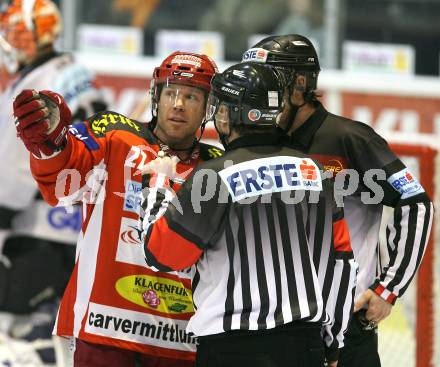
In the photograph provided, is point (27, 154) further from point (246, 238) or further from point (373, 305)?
point (246, 238)

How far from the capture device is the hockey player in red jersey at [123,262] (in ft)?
9.67

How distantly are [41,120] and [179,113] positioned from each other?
46 cm

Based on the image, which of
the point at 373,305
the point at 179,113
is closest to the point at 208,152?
the point at 179,113

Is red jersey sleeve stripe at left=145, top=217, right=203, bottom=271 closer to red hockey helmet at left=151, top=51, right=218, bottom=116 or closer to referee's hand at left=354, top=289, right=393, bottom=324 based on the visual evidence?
red hockey helmet at left=151, top=51, right=218, bottom=116

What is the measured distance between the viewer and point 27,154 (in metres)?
4.87

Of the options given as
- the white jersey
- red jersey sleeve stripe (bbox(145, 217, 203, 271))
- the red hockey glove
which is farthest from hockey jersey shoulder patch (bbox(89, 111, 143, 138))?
the white jersey

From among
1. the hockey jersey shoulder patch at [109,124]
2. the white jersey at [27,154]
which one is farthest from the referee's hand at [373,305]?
the white jersey at [27,154]

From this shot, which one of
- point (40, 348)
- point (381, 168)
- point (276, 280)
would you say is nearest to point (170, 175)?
point (276, 280)

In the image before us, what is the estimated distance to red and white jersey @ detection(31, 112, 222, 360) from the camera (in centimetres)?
295

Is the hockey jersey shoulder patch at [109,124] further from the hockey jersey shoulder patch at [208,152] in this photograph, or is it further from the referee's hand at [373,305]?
the referee's hand at [373,305]

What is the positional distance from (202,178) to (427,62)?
4.58 metres

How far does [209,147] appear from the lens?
313 cm

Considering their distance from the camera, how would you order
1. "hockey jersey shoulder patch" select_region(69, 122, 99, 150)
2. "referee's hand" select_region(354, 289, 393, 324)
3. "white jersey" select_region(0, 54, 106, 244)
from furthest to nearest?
"white jersey" select_region(0, 54, 106, 244)
"referee's hand" select_region(354, 289, 393, 324)
"hockey jersey shoulder patch" select_region(69, 122, 99, 150)

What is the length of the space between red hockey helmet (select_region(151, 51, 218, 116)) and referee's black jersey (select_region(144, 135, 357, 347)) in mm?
397
